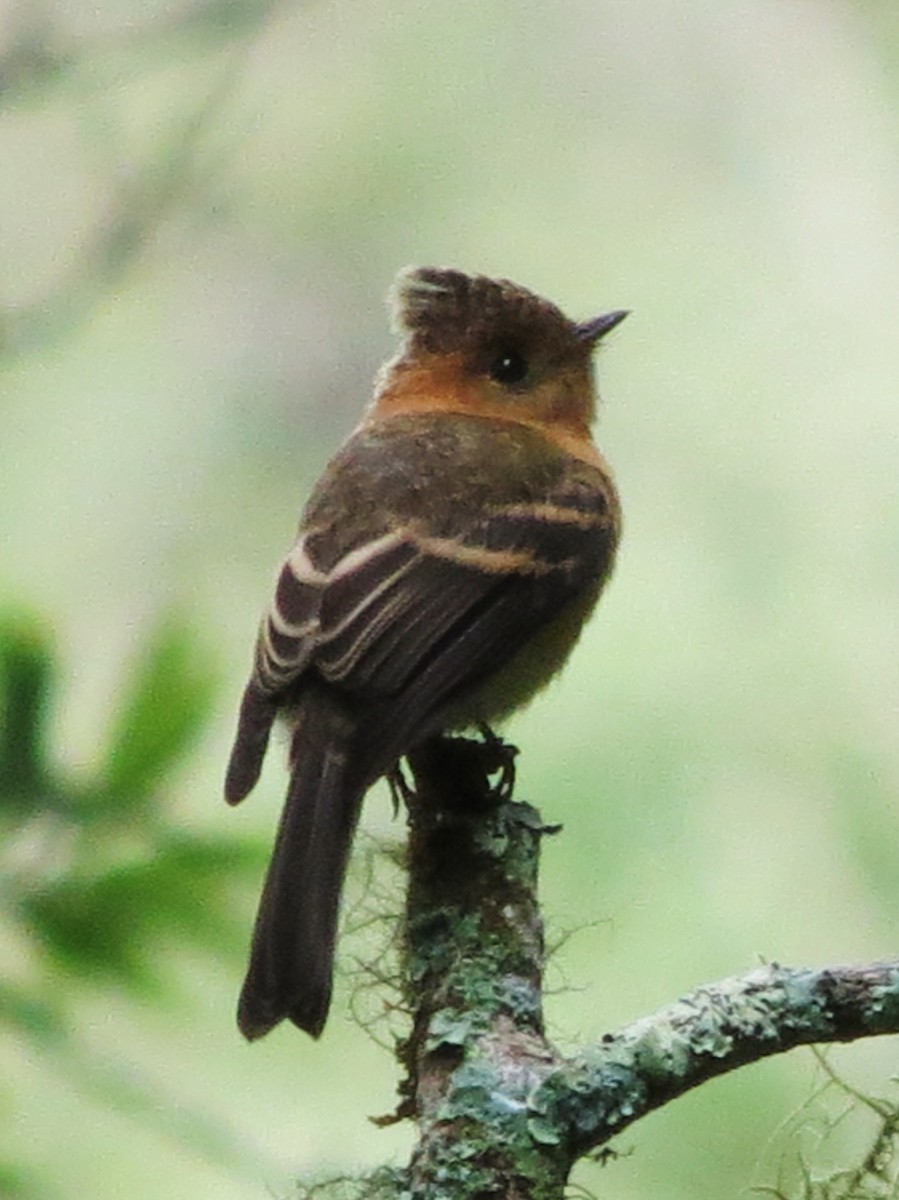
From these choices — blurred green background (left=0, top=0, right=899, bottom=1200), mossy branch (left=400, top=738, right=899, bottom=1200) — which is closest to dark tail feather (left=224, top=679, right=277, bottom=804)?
blurred green background (left=0, top=0, right=899, bottom=1200)

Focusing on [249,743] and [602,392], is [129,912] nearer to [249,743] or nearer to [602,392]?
[249,743]

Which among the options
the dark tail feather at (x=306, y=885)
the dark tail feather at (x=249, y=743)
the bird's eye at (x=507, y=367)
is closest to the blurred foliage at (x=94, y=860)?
the dark tail feather at (x=306, y=885)

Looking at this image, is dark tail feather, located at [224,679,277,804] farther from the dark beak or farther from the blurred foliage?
the dark beak

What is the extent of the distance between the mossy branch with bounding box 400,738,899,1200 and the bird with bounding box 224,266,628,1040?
0.18 m

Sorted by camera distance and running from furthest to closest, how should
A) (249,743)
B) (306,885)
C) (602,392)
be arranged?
(602,392) < (249,743) < (306,885)

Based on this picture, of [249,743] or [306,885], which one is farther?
[249,743]

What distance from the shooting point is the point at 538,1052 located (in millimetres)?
1730

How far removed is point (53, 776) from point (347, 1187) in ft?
1.37

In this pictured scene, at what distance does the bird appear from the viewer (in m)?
2.11

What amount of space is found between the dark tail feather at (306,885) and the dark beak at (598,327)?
0.96 metres

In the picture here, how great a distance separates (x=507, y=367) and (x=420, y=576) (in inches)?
26.6

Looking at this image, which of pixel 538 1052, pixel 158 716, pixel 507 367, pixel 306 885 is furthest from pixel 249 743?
pixel 507 367

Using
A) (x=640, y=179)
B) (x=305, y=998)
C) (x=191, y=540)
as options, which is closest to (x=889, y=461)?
(x=640, y=179)

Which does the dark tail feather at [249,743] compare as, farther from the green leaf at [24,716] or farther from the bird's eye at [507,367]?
the bird's eye at [507,367]
